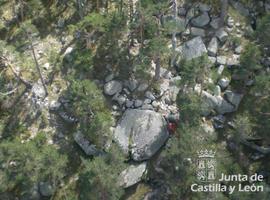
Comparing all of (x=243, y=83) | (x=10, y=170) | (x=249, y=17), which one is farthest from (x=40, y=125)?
(x=249, y=17)

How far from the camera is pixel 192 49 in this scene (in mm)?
43781

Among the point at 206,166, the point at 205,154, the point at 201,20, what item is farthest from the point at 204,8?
the point at 206,166

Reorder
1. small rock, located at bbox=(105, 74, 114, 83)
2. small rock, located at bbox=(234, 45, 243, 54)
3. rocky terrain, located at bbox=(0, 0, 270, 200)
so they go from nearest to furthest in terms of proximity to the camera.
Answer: rocky terrain, located at bbox=(0, 0, 270, 200)
small rock, located at bbox=(105, 74, 114, 83)
small rock, located at bbox=(234, 45, 243, 54)

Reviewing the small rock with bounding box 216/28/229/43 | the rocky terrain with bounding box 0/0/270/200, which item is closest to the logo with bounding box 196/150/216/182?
the rocky terrain with bounding box 0/0/270/200

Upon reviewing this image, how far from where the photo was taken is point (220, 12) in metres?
45.9

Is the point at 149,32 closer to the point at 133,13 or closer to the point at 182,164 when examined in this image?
the point at 133,13

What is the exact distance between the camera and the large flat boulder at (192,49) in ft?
143

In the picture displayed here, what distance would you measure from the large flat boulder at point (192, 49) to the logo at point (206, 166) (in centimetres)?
1175

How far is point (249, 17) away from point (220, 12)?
329 cm

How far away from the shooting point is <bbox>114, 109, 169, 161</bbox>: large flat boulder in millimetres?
39594

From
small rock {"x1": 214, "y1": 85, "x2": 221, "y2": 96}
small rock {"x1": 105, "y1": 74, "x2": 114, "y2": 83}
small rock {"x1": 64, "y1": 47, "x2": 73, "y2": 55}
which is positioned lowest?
small rock {"x1": 214, "y1": 85, "x2": 221, "y2": 96}

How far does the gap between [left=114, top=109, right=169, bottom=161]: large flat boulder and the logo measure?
5.36 meters

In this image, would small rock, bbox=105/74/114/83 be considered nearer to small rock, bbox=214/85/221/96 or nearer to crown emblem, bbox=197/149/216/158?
small rock, bbox=214/85/221/96

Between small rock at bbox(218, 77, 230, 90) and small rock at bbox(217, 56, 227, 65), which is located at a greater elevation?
small rock at bbox(217, 56, 227, 65)
